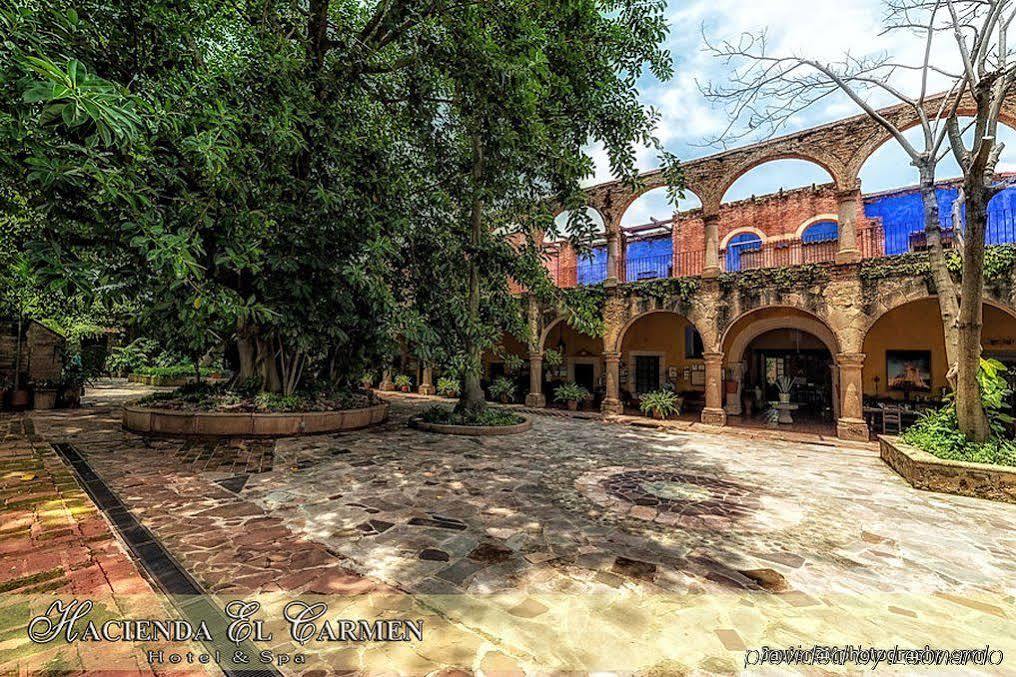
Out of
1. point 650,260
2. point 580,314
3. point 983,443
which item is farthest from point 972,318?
point 650,260

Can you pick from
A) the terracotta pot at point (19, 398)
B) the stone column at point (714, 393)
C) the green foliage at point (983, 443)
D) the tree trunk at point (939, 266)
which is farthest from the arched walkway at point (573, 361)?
the terracotta pot at point (19, 398)

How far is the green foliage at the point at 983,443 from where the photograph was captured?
241 inches

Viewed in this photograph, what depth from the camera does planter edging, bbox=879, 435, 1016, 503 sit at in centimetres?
564

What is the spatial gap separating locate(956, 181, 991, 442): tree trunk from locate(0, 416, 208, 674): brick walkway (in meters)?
9.82

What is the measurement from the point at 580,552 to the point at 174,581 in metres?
3.18

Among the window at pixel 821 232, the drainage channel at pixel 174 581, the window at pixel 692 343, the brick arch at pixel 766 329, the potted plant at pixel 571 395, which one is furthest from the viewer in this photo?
the window at pixel 692 343

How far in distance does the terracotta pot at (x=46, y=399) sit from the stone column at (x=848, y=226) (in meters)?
22.2

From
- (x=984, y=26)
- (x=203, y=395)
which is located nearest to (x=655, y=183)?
(x=984, y=26)

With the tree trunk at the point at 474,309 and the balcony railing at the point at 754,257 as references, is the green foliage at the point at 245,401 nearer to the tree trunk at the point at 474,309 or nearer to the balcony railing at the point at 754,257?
the tree trunk at the point at 474,309

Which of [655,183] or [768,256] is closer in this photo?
[655,183]

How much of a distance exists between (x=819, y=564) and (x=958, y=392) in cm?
530

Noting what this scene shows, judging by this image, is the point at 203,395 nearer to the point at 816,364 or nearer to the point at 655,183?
the point at 655,183

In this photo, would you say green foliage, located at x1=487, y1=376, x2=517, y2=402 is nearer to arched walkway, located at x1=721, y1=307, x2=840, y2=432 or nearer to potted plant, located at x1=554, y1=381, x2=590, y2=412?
potted plant, located at x1=554, y1=381, x2=590, y2=412

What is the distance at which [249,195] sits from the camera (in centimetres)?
721
